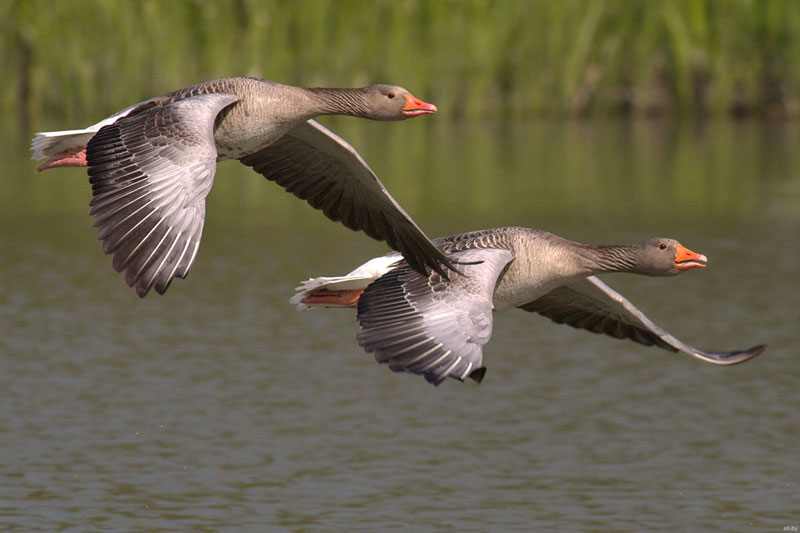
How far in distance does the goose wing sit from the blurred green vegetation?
2263 cm

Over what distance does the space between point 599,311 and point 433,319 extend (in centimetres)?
341

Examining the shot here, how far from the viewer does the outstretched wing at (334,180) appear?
12.7m

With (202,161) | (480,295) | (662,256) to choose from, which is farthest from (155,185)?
(662,256)

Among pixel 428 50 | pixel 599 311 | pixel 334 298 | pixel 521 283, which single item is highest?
pixel 428 50

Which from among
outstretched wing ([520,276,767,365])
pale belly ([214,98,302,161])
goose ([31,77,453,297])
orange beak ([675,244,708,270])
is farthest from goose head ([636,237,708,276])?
pale belly ([214,98,302,161])

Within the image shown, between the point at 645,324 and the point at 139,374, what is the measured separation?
21.1 feet

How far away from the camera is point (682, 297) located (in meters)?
22.0

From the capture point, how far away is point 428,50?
36.4 meters

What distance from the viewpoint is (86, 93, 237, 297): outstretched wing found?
967cm

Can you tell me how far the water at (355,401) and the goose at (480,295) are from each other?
4.66 ft

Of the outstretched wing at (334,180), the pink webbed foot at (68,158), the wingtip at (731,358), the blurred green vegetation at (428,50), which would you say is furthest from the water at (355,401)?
the blurred green vegetation at (428,50)

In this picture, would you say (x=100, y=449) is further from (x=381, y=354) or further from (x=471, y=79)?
(x=471, y=79)

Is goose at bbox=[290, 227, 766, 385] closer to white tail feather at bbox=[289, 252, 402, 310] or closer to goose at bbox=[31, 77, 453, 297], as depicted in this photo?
white tail feather at bbox=[289, 252, 402, 310]

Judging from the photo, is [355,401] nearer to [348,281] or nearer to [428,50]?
[348,281]
